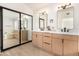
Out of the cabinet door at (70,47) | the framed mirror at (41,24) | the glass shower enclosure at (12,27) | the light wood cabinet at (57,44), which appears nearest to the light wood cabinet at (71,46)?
the cabinet door at (70,47)

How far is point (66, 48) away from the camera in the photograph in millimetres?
2469

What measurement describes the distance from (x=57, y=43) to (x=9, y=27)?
1884mm

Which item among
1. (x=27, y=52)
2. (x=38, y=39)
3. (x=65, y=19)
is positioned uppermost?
(x=65, y=19)

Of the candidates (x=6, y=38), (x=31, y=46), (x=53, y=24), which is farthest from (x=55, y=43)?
(x=6, y=38)

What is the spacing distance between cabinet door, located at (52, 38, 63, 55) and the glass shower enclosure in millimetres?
755

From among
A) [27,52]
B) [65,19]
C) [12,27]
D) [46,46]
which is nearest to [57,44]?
[46,46]

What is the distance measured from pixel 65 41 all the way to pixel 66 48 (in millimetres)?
190

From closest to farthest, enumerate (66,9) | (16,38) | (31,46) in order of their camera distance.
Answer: (66,9), (31,46), (16,38)

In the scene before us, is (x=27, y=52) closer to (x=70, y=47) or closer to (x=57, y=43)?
(x=57, y=43)

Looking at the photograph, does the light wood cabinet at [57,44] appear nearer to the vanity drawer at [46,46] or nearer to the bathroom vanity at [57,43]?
the bathroom vanity at [57,43]

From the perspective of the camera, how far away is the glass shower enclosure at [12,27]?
298cm

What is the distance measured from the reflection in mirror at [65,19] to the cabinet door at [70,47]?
448 millimetres

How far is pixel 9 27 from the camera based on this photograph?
3.44 m

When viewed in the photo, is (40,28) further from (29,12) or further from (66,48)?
(66,48)
